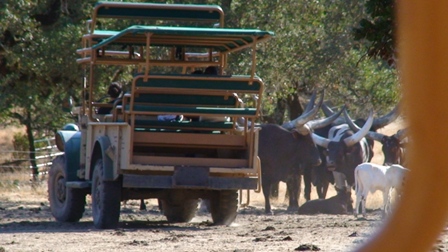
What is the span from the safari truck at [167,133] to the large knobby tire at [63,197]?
15mm

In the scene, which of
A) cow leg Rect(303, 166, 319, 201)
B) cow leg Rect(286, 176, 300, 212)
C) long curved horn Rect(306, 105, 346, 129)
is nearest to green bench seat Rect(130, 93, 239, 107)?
cow leg Rect(286, 176, 300, 212)

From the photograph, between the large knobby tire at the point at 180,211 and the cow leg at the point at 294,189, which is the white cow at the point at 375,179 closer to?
the large knobby tire at the point at 180,211

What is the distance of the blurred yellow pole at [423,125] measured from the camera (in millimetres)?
889

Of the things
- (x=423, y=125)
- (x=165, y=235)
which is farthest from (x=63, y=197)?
(x=423, y=125)

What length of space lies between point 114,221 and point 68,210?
1.59 m

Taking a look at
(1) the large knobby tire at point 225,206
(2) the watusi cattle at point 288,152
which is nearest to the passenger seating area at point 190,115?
(1) the large knobby tire at point 225,206

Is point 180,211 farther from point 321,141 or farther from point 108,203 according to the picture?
point 321,141

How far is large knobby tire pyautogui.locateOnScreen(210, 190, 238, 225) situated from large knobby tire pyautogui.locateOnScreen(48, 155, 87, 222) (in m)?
1.84

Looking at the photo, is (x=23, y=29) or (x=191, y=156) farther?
(x=23, y=29)

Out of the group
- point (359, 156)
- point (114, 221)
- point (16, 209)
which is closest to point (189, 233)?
point (114, 221)

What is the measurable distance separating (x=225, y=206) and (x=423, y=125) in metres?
10.3

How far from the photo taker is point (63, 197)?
1184 centimetres

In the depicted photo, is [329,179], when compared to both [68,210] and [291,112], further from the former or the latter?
[68,210]

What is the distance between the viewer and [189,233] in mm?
9789
